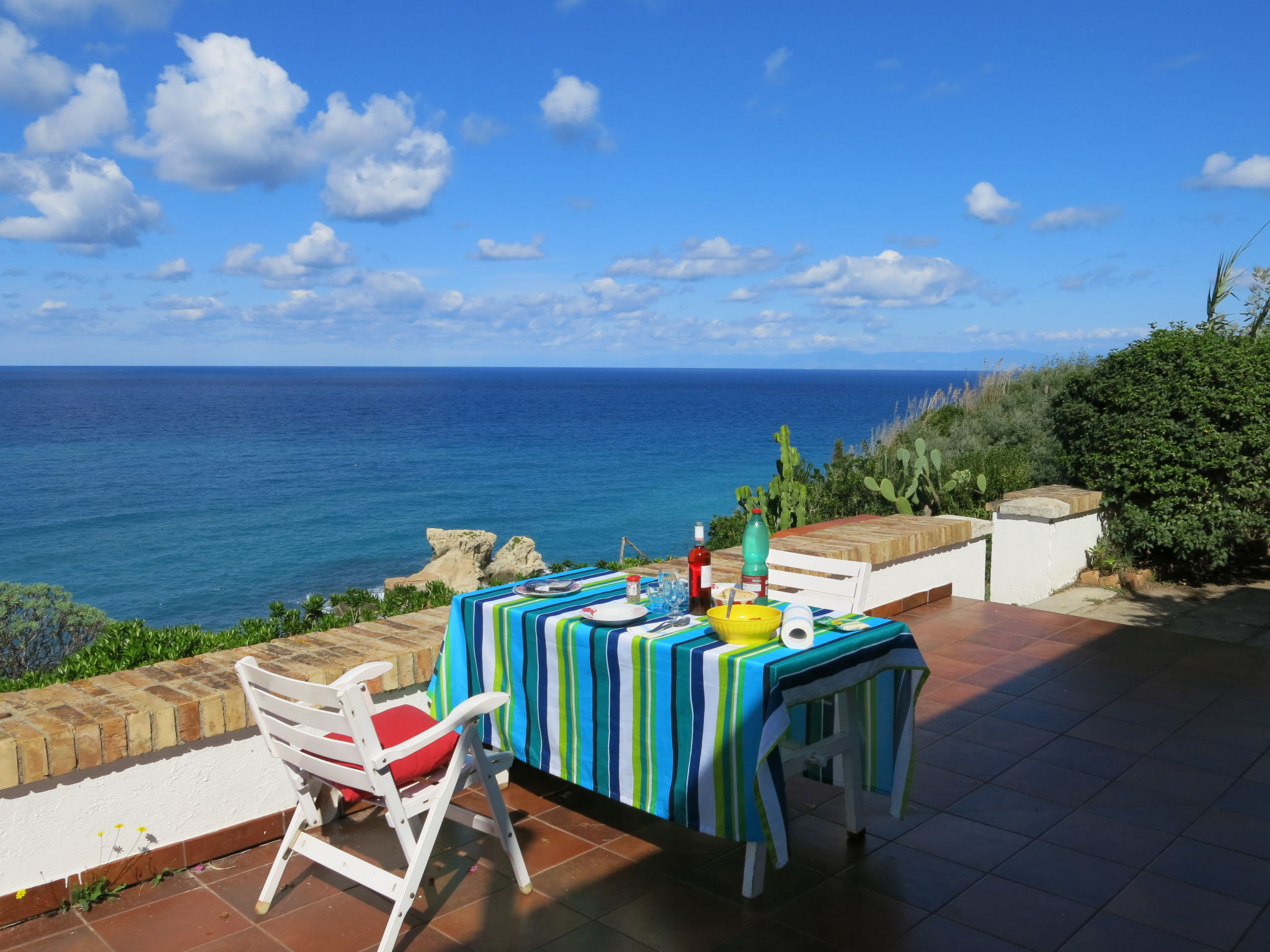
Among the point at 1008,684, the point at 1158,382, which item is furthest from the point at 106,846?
the point at 1158,382

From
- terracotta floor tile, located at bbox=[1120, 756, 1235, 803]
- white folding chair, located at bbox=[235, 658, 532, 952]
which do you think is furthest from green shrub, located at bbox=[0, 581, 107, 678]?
terracotta floor tile, located at bbox=[1120, 756, 1235, 803]

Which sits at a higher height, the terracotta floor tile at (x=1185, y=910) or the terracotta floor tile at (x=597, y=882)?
the terracotta floor tile at (x=1185, y=910)

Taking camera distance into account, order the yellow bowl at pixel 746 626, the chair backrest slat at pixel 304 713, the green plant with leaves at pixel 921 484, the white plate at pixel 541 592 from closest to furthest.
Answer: the chair backrest slat at pixel 304 713 → the yellow bowl at pixel 746 626 → the white plate at pixel 541 592 → the green plant with leaves at pixel 921 484

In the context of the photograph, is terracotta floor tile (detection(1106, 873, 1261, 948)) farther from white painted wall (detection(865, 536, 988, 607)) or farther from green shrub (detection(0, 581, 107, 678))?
green shrub (detection(0, 581, 107, 678))

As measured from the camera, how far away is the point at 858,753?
317 cm

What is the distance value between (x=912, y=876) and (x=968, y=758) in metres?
1.12

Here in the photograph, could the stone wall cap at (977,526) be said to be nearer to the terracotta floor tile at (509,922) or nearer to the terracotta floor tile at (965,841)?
the terracotta floor tile at (965,841)

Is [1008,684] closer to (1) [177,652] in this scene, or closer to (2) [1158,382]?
(2) [1158,382]

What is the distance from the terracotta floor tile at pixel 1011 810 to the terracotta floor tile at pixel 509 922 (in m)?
1.63

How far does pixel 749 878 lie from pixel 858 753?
2.15ft

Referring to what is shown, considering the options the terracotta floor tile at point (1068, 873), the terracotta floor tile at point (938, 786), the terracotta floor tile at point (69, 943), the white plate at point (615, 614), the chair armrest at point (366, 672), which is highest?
the white plate at point (615, 614)

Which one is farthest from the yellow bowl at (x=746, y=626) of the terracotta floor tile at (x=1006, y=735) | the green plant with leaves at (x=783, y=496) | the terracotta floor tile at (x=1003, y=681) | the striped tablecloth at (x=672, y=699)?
the green plant with leaves at (x=783, y=496)

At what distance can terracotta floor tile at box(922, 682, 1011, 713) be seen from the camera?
4.52m

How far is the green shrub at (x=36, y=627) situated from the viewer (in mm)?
8211
